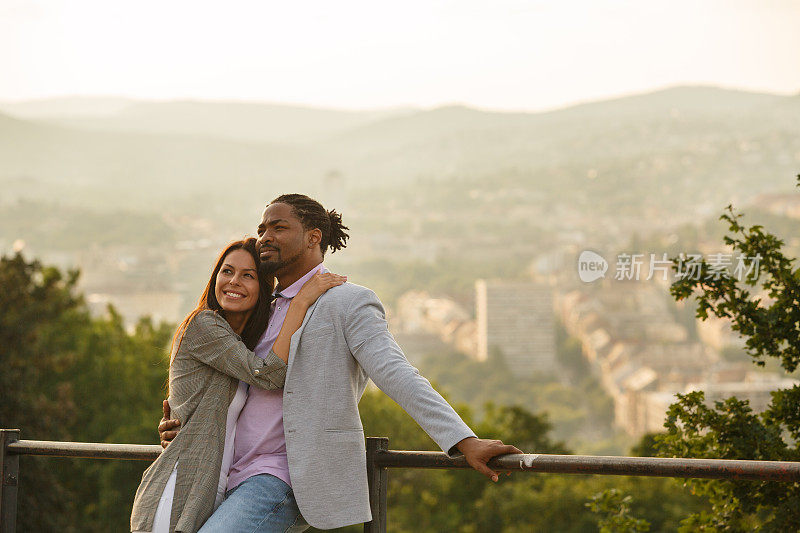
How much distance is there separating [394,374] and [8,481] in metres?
1.50

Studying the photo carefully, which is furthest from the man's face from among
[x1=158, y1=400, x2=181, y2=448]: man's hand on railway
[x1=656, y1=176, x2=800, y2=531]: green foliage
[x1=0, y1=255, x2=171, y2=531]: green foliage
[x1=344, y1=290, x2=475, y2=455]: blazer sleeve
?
[x1=0, y1=255, x2=171, y2=531]: green foliage

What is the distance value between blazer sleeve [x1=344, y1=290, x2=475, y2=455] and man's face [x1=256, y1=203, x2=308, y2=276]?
27cm

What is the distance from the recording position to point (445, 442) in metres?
2.31

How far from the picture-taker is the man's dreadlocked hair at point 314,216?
2.71 meters

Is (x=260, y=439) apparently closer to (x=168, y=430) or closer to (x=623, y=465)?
(x=168, y=430)

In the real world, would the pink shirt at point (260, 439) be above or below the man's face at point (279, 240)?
below

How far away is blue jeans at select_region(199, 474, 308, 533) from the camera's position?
2.36 metres

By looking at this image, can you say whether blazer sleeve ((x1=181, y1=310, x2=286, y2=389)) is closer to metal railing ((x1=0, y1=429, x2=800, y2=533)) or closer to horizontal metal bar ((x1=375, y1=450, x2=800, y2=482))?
metal railing ((x1=0, y1=429, x2=800, y2=533))

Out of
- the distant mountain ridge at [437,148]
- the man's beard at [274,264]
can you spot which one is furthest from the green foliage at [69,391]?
the distant mountain ridge at [437,148]

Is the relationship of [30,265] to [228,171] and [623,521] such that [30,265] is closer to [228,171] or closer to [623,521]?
[623,521]

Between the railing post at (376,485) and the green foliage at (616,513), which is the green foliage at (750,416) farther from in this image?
the railing post at (376,485)

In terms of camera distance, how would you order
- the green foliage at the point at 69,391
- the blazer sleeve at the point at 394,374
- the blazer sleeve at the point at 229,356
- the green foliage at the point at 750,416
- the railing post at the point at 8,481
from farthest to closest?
1. the green foliage at the point at 69,391
2. the green foliage at the point at 750,416
3. the railing post at the point at 8,481
4. the blazer sleeve at the point at 229,356
5. the blazer sleeve at the point at 394,374

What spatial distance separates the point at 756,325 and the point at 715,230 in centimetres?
6272

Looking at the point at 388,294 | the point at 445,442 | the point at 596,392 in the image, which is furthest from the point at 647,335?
the point at 445,442
